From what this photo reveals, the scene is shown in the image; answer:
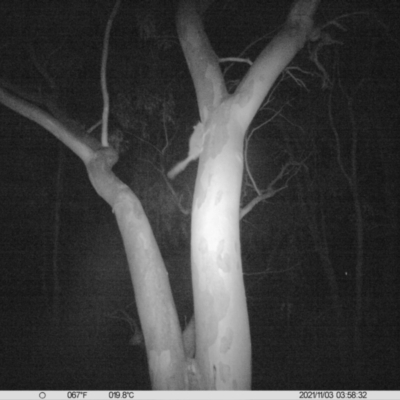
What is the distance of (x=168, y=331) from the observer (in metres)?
2.30

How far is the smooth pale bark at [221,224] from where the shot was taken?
2.15 m

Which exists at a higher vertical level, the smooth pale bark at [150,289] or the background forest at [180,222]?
the background forest at [180,222]

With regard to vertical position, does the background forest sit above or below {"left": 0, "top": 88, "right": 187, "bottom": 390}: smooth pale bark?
above

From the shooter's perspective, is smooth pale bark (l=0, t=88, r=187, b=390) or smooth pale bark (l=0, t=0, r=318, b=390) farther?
smooth pale bark (l=0, t=88, r=187, b=390)

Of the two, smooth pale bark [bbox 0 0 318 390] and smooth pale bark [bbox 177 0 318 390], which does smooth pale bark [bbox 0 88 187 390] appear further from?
smooth pale bark [bbox 177 0 318 390]

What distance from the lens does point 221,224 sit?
7.32 ft

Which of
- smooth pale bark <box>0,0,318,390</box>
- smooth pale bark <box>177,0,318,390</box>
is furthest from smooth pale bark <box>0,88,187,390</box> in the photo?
smooth pale bark <box>177,0,318,390</box>

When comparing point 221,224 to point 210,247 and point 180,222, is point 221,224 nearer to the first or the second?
point 210,247

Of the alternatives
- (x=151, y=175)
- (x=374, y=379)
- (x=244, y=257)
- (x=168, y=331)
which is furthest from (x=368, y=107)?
(x=168, y=331)

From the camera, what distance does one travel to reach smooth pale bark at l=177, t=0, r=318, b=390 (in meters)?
2.15

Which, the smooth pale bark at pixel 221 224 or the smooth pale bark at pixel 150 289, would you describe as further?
the smooth pale bark at pixel 150 289

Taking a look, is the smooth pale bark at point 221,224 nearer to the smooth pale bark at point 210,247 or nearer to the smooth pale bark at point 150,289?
the smooth pale bark at point 210,247

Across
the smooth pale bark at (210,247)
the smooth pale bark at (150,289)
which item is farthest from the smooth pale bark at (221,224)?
the smooth pale bark at (150,289)

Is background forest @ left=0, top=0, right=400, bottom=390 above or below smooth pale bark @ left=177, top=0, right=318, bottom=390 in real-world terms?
above
